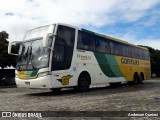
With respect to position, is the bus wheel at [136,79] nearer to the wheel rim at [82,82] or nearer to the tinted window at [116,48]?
the tinted window at [116,48]

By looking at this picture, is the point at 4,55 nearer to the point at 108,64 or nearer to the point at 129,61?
the point at 129,61

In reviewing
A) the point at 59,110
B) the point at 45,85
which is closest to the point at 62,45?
the point at 45,85

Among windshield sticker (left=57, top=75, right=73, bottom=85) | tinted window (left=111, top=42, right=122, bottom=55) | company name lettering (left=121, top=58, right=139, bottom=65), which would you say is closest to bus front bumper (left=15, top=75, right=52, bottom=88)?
windshield sticker (left=57, top=75, right=73, bottom=85)

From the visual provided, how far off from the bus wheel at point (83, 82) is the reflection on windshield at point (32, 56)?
2.64 m

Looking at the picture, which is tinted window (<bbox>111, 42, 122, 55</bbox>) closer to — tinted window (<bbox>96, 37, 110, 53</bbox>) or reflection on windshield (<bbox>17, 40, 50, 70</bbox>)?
tinted window (<bbox>96, 37, 110, 53</bbox>)

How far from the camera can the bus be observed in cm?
1218

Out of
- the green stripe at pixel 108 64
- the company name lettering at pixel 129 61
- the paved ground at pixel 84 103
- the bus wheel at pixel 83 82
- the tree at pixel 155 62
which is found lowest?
the paved ground at pixel 84 103

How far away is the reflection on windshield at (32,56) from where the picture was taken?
12.2 m

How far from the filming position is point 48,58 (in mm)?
12078

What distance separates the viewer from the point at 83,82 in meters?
14.3

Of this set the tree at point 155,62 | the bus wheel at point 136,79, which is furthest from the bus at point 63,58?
the tree at point 155,62

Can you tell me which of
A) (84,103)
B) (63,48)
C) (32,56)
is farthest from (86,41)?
(84,103)

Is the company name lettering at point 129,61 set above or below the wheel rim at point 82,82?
above

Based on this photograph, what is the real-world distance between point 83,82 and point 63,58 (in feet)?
7.11
